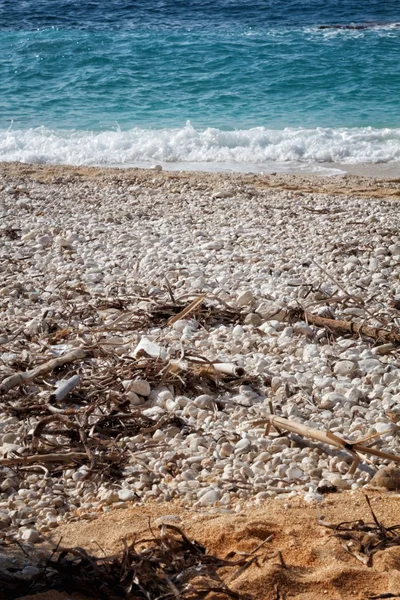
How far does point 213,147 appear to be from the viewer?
11969 millimetres

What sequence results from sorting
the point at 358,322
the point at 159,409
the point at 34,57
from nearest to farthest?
the point at 159,409 < the point at 358,322 < the point at 34,57

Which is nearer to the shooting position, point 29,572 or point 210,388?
point 29,572

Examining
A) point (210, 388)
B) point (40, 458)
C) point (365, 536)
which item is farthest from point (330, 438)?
point (40, 458)

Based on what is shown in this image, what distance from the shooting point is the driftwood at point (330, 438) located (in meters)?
2.94

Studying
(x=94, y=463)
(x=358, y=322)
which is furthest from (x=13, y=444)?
(x=358, y=322)

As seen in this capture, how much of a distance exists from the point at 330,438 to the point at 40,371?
5.43ft

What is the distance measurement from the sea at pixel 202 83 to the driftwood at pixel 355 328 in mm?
6670

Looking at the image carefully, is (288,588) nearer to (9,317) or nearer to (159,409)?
(159,409)

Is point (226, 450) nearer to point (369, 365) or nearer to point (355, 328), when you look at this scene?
point (369, 365)

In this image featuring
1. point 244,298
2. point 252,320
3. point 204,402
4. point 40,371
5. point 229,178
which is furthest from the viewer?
point 229,178

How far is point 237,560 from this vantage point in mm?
2504

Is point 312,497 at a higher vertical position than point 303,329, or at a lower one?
higher

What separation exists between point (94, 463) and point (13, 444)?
0.46 m

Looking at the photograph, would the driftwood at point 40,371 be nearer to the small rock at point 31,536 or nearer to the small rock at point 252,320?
the small rock at point 252,320
